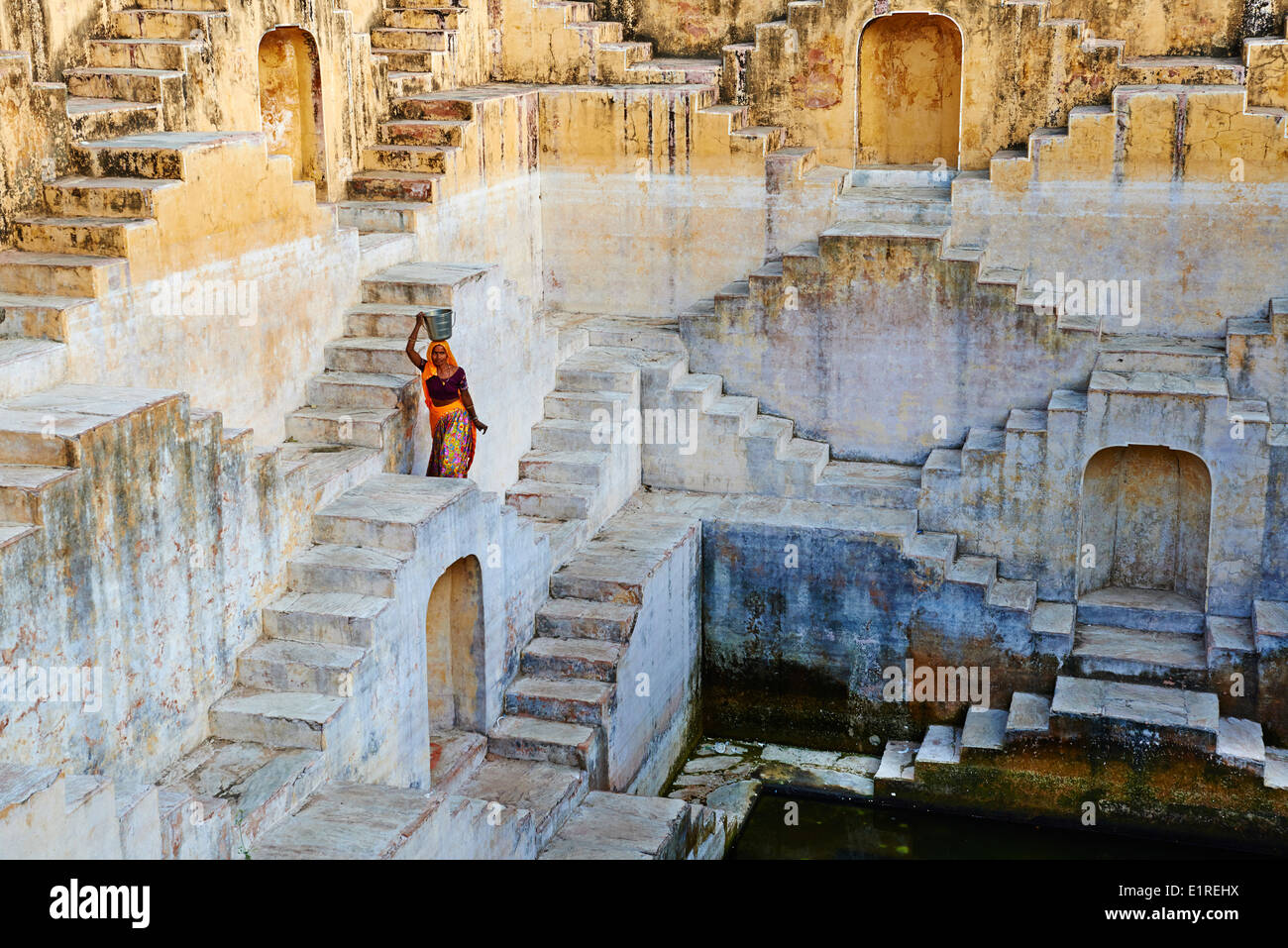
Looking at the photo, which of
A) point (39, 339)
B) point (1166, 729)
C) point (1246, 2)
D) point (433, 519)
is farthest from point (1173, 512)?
point (39, 339)

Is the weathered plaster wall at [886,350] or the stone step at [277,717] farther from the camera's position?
the weathered plaster wall at [886,350]

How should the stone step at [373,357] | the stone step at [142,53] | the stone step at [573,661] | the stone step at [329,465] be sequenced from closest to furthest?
the stone step at [329,465] < the stone step at [142,53] < the stone step at [373,357] < the stone step at [573,661]

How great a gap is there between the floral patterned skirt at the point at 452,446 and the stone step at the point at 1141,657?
557cm

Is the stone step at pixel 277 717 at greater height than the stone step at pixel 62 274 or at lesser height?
lesser

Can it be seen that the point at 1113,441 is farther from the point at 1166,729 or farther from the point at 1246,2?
the point at 1246,2

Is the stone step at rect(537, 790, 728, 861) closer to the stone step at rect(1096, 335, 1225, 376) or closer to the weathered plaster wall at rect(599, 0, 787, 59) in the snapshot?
the stone step at rect(1096, 335, 1225, 376)

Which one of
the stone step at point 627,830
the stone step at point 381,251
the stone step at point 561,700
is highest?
the stone step at point 381,251

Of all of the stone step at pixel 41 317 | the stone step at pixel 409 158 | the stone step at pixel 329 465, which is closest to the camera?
the stone step at pixel 41 317

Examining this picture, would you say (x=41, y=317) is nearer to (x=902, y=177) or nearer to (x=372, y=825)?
(x=372, y=825)

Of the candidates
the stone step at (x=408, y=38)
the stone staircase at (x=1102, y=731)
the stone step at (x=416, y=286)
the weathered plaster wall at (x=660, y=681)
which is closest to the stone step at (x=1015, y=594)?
the stone staircase at (x=1102, y=731)

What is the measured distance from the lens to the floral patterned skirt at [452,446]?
11227 millimetres

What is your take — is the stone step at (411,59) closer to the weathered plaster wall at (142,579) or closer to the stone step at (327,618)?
the weathered plaster wall at (142,579)

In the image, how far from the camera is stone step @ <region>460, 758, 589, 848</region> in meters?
10.7

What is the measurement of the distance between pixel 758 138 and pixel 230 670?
7.93 m
